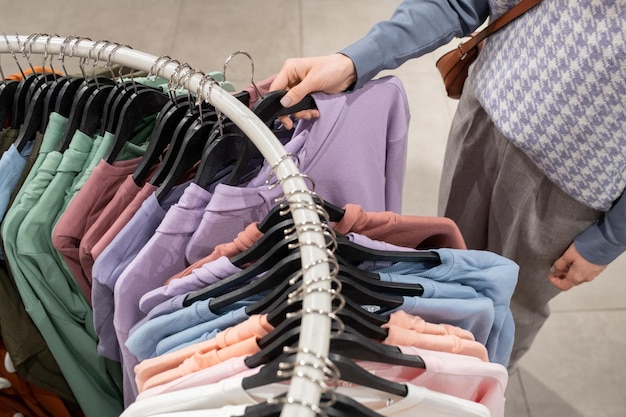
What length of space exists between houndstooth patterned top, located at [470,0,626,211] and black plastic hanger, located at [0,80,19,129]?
0.81 metres

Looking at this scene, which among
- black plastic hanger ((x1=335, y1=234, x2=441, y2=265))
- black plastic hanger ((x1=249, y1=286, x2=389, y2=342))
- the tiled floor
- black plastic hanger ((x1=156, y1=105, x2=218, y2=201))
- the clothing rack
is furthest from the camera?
the tiled floor

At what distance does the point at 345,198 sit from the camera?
2.76ft

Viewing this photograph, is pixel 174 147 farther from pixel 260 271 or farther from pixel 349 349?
pixel 349 349

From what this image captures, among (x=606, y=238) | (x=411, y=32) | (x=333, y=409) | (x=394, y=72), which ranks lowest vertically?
(x=333, y=409)

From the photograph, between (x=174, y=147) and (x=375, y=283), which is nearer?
(x=375, y=283)

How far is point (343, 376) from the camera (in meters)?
0.52

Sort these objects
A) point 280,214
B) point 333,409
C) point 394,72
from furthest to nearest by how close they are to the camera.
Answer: point 394,72 < point 280,214 < point 333,409

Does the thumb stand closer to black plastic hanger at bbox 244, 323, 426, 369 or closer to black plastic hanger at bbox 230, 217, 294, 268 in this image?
black plastic hanger at bbox 230, 217, 294, 268

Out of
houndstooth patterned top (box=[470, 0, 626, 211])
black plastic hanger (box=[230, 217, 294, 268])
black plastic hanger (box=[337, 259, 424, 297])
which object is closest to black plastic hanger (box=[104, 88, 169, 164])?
black plastic hanger (box=[230, 217, 294, 268])

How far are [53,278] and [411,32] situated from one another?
2.31ft

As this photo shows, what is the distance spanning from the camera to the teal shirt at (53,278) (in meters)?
0.80

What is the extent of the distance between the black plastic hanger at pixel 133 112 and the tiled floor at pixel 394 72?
1.25 meters

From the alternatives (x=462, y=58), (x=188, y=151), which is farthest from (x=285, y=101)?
(x=462, y=58)

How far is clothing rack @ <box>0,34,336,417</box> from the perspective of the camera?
45 cm
